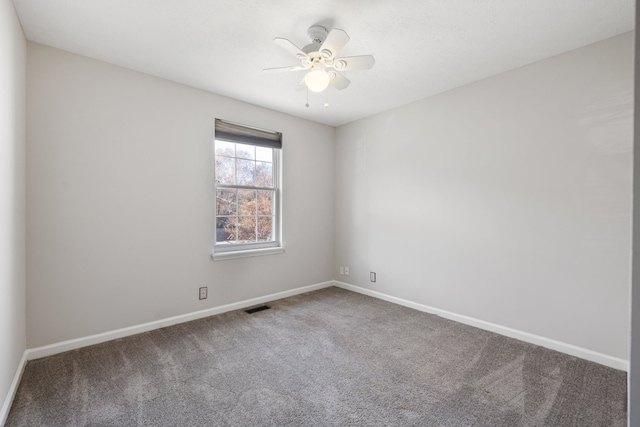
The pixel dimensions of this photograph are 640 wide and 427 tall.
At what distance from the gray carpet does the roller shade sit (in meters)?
2.09

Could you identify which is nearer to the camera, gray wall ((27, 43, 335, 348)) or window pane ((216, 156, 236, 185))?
gray wall ((27, 43, 335, 348))

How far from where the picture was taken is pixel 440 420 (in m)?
1.73

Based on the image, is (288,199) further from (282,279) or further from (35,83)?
(35,83)

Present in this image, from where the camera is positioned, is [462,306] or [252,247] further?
[252,247]

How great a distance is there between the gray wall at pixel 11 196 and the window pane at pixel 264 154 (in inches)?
84.1

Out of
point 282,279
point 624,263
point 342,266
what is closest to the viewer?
point 624,263

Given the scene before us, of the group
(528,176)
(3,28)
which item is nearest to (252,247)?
(3,28)

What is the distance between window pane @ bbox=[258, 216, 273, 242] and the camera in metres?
3.88

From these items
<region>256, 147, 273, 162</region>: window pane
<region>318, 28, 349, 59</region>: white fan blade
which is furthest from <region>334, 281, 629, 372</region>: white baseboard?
<region>318, 28, 349, 59</region>: white fan blade

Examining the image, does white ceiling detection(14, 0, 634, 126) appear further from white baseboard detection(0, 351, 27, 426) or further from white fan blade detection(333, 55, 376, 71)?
white baseboard detection(0, 351, 27, 426)

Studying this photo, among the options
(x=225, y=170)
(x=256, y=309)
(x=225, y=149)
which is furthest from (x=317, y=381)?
(x=225, y=149)

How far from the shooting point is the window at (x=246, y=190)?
11.4ft

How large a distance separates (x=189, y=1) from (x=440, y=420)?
9.79ft

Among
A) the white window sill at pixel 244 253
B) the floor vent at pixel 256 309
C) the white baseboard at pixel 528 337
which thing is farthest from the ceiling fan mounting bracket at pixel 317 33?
the white baseboard at pixel 528 337
